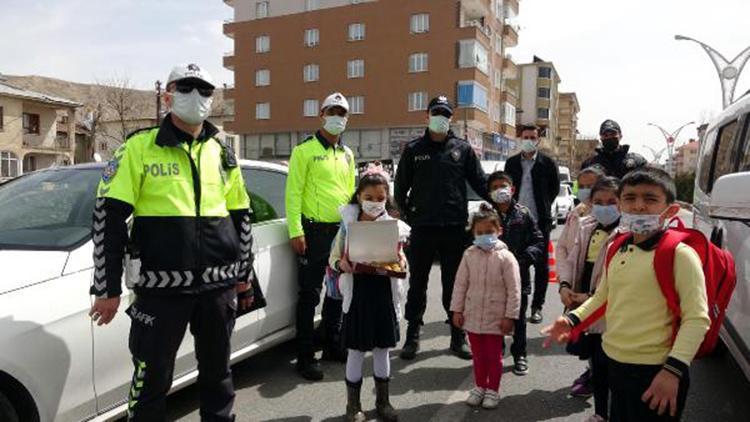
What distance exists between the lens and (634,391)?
7.99ft

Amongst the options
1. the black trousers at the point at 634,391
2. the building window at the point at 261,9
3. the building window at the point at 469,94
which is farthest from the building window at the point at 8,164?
the black trousers at the point at 634,391

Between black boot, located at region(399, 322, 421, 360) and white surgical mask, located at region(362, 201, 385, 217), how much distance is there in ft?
5.56

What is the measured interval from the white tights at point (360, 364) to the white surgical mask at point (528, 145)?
293 cm

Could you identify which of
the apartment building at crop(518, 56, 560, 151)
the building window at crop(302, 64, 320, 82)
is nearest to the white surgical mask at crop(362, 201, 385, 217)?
the building window at crop(302, 64, 320, 82)

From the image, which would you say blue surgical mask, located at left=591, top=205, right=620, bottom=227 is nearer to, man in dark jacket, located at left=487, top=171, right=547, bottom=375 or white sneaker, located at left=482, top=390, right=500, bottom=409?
man in dark jacket, located at left=487, top=171, right=547, bottom=375

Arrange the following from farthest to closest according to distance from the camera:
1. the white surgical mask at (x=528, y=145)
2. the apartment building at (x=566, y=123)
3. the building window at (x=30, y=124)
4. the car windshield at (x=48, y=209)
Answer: the apartment building at (x=566, y=123)
the building window at (x=30, y=124)
the white surgical mask at (x=528, y=145)
the car windshield at (x=48, y=209)

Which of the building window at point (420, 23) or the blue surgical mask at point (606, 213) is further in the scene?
the building window at point (420, 23)

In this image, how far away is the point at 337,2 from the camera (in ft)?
138

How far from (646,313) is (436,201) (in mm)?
2642

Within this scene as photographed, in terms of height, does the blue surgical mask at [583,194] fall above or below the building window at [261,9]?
below

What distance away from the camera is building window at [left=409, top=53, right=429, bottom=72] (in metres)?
38.4

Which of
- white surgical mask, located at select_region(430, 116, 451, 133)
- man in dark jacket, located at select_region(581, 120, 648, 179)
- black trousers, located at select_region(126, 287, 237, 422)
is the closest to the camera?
black trousers, located at select_region(126, 287, 237, 422)

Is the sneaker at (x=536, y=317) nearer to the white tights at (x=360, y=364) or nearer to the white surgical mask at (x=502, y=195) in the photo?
the white surgical mask at (x=502, y=195)

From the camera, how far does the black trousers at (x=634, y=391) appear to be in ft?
7.77
